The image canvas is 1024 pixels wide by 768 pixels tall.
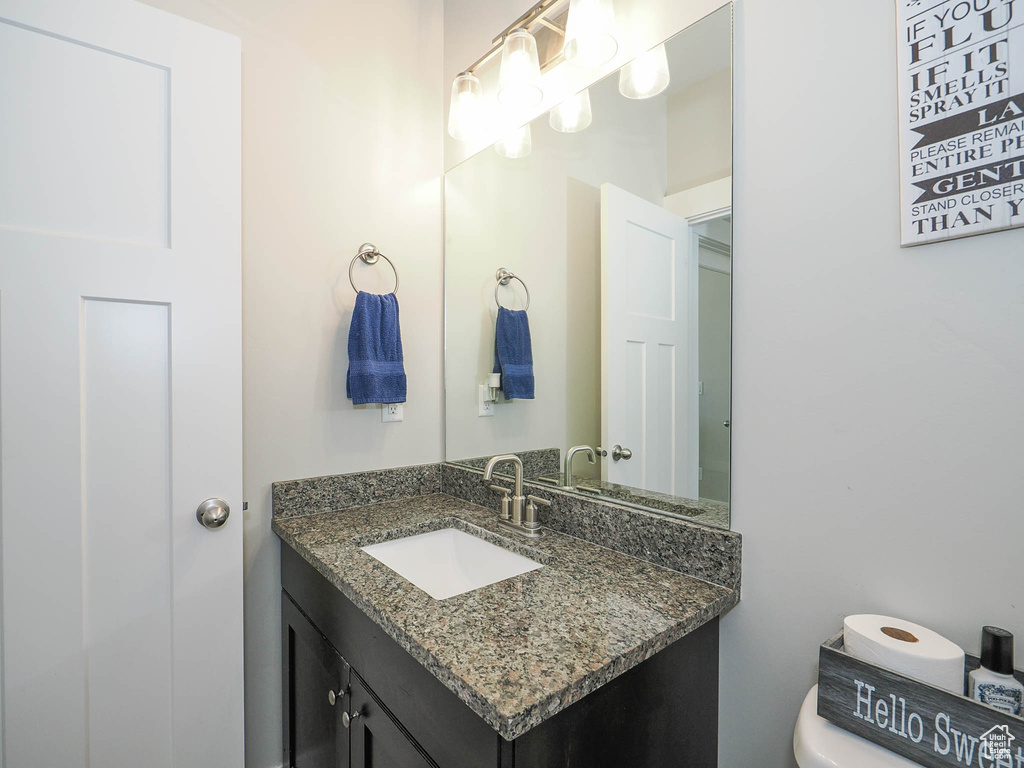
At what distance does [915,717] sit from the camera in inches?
24.7

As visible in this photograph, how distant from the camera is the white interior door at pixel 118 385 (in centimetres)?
97

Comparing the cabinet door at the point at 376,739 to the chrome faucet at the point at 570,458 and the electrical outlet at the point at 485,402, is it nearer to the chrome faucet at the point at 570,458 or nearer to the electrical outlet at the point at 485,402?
the chrome faucet at the point at 570,458

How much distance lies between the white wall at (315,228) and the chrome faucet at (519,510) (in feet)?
1.49

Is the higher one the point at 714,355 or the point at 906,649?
the point at 714,355

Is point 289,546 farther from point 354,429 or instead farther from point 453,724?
point 453,724

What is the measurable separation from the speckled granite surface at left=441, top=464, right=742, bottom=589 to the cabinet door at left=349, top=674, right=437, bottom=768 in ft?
1.88

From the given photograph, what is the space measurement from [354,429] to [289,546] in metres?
0.38

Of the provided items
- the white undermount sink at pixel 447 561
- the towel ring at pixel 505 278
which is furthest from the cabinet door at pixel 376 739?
the towel ring at pixel 505 278

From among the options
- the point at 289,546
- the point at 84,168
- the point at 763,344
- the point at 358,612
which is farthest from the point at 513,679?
the point at 84,168

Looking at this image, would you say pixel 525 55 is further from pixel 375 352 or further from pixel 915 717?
pixel 915 717

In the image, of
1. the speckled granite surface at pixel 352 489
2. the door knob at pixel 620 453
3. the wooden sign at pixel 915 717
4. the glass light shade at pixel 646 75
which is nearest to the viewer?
the wooden sign at pixel 915 717

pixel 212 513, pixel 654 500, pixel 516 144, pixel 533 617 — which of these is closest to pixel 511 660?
pixel 533 617

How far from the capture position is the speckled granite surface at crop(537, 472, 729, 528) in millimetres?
1015

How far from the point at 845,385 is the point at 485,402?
1.05 metres
